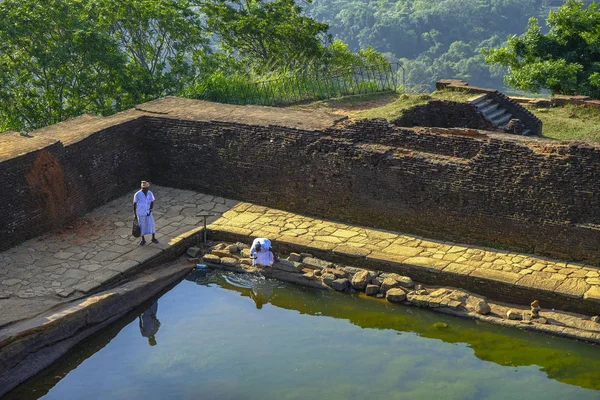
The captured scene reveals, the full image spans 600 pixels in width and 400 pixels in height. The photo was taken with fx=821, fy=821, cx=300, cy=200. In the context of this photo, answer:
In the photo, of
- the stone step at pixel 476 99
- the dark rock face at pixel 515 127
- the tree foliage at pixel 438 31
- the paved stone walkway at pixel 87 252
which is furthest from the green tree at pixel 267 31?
the tree foliage at pixel 438 31

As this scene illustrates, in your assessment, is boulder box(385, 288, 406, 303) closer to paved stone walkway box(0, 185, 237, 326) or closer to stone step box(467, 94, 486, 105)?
paved stone walkway box(0, 185, 237, 326)

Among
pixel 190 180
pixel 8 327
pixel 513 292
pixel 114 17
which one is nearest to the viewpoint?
pixel 8 327

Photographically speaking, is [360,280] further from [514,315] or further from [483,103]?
[483,103]

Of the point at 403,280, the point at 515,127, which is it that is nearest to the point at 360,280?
the point at 403,280

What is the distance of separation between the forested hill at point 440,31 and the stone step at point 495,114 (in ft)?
94.4

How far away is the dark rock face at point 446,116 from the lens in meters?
12.8

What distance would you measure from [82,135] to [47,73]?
524 cm

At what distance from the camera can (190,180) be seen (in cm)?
1261

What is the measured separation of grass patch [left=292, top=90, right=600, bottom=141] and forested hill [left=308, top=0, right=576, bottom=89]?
27497mm

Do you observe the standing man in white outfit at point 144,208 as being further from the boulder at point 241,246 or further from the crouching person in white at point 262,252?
the crouching person in white at point 262,252

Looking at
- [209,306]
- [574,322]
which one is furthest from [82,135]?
[574,322]

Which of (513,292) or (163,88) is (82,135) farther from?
(513,292)

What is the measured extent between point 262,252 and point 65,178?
9.95 feet

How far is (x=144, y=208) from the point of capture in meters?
10.6
